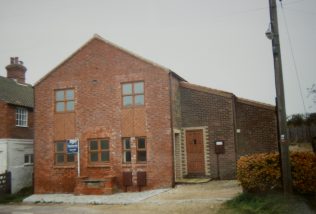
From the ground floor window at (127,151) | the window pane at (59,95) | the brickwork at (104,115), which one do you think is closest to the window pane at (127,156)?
the ground floor window at (127,151)

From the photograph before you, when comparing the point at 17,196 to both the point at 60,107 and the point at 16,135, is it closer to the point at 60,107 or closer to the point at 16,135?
the point at 16,135

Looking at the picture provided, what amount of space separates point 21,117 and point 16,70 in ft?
23.6

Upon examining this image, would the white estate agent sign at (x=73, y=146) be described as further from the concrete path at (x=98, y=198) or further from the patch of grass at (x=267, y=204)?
the patch of grass at (x=267, y=204)

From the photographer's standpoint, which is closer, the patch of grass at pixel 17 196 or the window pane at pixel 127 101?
the patch of grass at pixel 17 196

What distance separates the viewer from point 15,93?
26.2m

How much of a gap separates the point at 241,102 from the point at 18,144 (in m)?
15.2

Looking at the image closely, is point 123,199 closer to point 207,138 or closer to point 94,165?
point 94,165

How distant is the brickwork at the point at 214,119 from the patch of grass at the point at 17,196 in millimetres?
10469

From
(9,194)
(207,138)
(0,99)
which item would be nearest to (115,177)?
(207,138)

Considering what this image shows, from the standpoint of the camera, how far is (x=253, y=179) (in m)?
12.1

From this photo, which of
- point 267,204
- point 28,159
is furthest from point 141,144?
point 28,159

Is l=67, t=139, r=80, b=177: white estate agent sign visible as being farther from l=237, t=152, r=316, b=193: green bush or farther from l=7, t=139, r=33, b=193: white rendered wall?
l=237, t=152, r=316, b=193: green bush

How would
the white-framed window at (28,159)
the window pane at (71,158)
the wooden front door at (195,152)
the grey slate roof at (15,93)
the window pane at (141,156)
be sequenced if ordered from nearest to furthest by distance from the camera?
1. the window pane at (141,156)
2. the wooden front door at (195,152)
3. the window pane at (71,158)
4. the grey slate roof at (15,93)
5. the white-framed window at (28,159)

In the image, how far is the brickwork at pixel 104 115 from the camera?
18859mm
